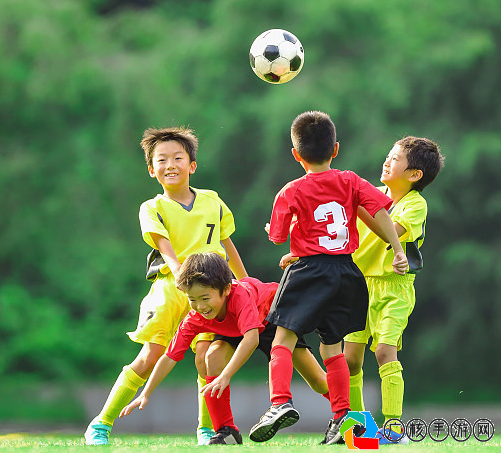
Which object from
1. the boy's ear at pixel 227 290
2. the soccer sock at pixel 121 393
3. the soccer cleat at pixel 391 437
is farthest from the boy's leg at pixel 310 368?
the soccer sock at pixel 121 393

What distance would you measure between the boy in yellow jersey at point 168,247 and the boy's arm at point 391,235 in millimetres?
1014

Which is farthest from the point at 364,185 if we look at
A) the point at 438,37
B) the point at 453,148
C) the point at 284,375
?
the point at 438,37

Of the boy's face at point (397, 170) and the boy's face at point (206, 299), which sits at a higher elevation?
the boy's face at point (397, 170)

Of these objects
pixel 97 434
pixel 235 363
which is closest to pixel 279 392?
pixel 235 363

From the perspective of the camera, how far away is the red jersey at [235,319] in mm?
4727

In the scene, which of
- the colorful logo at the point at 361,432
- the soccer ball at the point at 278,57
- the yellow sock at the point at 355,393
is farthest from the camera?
the soccer ball at the point at 278,57

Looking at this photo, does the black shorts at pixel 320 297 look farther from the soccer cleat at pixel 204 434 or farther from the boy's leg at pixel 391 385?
the soccer cleat at pixel 204 434

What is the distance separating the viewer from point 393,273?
546 cm

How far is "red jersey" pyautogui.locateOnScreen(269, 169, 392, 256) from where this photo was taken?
476cm

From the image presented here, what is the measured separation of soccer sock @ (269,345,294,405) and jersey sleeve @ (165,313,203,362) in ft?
1.52

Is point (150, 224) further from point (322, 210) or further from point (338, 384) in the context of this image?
point (338, 384)

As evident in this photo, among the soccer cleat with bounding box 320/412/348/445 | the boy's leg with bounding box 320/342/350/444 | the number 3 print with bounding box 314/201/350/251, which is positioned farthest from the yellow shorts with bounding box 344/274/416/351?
the number 3 print with bounding box 314/201/350/251

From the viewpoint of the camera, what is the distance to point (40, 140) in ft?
57.0

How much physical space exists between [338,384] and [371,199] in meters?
0.99
